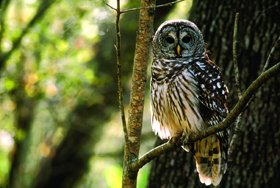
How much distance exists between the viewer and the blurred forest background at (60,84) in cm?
730

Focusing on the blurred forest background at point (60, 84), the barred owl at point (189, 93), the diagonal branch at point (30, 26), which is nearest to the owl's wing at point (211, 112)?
the barred owl at point (189, 93)

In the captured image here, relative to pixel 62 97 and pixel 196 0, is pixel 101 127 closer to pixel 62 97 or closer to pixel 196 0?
pixel 62 97

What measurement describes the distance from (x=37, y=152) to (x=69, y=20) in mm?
2549

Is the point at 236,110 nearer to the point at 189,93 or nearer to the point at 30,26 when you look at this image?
the point at 189,93

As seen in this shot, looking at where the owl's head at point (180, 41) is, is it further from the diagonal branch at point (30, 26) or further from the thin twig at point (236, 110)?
the diagonal branch at point (30, 26)

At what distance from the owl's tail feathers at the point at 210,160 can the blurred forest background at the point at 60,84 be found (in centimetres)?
215

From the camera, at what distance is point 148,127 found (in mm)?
9539

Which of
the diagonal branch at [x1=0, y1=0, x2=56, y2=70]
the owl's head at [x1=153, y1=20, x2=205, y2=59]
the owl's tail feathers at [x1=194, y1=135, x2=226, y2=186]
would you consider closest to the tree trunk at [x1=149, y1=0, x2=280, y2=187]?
the owl's tail feathers at [x1=194, y1=135, x2=226, y2=186]

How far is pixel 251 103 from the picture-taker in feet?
17.4

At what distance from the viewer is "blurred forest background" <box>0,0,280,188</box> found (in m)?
7.30

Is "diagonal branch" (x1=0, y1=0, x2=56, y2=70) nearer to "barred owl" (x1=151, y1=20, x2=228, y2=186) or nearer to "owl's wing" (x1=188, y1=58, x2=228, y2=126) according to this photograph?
"barred owl" (x1=151, y1=20, x2=228, y2=186)

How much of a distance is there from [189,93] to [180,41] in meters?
0.59

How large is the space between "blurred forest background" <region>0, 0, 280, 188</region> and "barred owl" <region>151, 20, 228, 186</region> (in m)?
1.68

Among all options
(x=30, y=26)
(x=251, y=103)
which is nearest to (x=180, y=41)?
(x=251, y=103)
